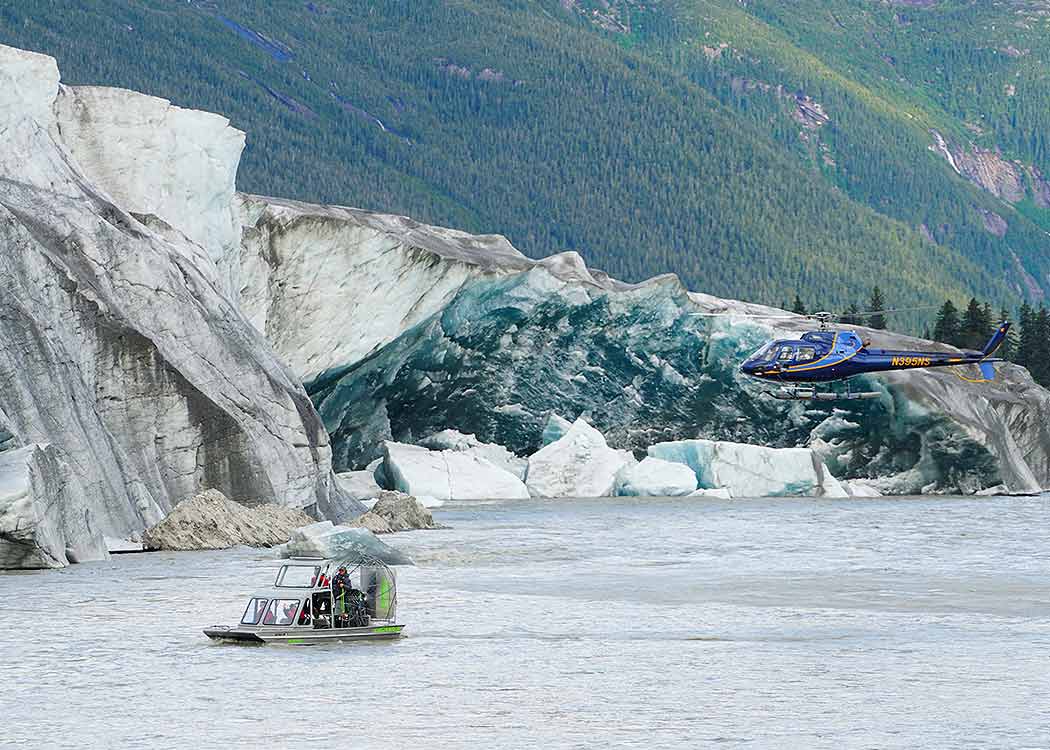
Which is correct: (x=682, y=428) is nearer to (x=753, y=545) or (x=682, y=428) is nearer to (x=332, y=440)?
(x=332, y=440)

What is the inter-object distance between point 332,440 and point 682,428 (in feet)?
38.6

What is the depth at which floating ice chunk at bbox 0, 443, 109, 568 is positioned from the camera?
31484mm

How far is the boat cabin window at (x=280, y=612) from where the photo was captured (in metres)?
24.8

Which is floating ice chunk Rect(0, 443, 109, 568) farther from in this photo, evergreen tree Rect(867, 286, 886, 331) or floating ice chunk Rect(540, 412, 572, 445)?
evergreen tree Rect(867, 286, 886, 331)

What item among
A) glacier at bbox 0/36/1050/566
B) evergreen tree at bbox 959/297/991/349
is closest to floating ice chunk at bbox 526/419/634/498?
glacier at bbox 0/36/1050/566

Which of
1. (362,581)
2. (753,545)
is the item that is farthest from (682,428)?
(362,581)

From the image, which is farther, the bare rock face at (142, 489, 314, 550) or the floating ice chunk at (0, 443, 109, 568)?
the bare rock face at (142, 489, 314, 550)

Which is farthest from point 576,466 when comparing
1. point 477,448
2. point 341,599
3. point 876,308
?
point 876,308

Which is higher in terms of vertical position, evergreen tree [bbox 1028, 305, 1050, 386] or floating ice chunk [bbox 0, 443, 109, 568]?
evergreen tree [bbox 1028, 305, 1050, 386]

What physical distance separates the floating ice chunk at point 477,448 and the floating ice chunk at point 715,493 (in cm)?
573

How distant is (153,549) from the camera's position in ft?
124

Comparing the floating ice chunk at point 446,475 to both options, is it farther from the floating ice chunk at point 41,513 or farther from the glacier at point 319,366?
the floating ice chunk at point 41,513

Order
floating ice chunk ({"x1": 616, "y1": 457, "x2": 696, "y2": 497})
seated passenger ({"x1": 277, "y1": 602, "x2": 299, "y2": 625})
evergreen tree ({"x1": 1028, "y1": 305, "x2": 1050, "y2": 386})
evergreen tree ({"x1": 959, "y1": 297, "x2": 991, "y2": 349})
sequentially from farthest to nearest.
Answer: evergreen tree ({"x1": 1028, "y1": 305, "x2": 1050, "y2": 386}), evergreen tree ({"x1": 959, "y1": 297, "x2": 991, "y2": 349}), floating ice chunk ({"x1": 616, "y1": 457, "x2": 696, "y2": 497}), seated passenger ({"x1": 277, "y1": 602, "x2": 299, "y2": 625})

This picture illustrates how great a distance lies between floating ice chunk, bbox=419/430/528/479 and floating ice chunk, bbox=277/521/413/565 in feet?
93.8
